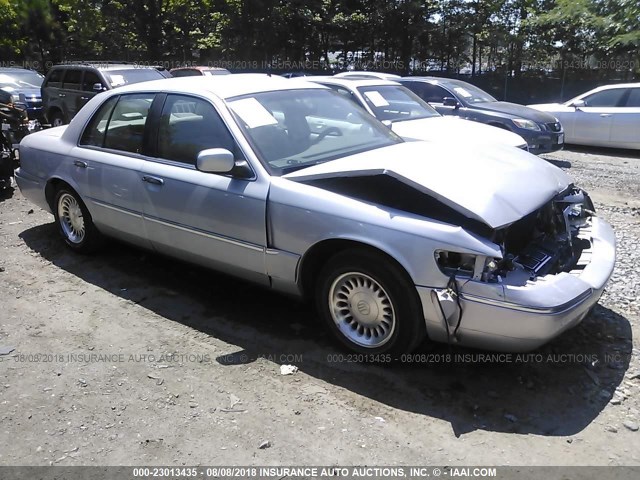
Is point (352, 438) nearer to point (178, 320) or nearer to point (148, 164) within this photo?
point (178, 320)

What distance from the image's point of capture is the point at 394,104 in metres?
8.78

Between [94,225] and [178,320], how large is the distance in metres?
1.61

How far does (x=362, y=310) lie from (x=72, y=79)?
1215 centimetres

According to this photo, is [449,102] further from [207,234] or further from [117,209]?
[207,234]

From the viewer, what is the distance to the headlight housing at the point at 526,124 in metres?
10.4

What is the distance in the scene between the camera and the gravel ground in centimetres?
294

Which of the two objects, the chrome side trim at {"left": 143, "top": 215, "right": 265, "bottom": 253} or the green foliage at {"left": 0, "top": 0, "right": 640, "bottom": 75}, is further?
the green foliage at {"left": 0, "top": 0, "right": 640, "bottom": 75}

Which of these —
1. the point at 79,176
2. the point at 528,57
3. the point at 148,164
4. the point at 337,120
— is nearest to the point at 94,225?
the point at 79,176

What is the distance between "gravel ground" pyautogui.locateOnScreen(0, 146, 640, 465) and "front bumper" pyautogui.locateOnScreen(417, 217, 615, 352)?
39cm

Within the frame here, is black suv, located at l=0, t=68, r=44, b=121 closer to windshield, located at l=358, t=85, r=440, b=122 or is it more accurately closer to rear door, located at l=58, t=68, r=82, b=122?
rear door, located at l=58, t=68, r=82, b=122

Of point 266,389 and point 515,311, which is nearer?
point 515,311

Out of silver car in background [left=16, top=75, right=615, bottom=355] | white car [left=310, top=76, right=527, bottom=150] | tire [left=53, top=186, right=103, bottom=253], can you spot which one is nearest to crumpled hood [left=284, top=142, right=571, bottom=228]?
silver car in background [left=16, top=75, right=615, bottom=355]

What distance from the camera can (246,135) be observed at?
4012 millimetres

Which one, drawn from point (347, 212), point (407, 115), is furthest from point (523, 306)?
point (407, 115)
